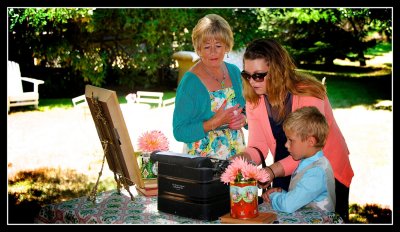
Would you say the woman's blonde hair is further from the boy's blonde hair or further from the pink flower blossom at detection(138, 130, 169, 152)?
the boy's blonde hair

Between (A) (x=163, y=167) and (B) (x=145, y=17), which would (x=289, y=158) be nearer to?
(A) (x=163, y=167)

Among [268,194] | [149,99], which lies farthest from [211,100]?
[149,99]

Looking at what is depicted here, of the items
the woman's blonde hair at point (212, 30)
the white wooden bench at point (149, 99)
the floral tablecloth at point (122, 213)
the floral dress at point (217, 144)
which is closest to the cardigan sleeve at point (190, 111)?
the floral dress at point (217, 144)

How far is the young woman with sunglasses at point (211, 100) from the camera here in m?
3.48

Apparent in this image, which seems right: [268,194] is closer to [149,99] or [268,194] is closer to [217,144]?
[217,144]

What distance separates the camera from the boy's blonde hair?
2.77 metres

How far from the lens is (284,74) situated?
9.92 feet

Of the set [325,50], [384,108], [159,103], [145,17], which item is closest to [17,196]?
[159,103]

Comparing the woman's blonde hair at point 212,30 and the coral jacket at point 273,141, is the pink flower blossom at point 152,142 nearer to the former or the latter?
the coral jacket at point 273,141

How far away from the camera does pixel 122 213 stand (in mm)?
2852

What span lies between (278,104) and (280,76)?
17cm

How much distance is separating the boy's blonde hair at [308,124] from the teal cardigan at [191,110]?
0.82 metres

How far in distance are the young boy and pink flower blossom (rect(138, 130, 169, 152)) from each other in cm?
68

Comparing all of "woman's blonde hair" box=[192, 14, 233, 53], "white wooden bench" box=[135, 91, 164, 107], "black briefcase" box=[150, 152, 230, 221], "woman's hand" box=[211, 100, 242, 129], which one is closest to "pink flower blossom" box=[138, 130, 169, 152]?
"woman's hand" box=[211, 100, 242, 129]
